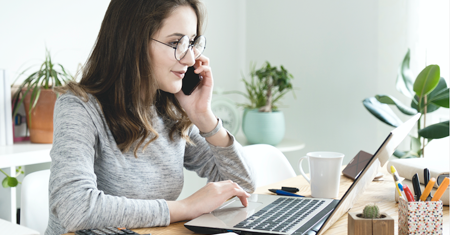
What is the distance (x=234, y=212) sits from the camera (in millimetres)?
900

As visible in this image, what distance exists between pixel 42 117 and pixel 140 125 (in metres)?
0.83

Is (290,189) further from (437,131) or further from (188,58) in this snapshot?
(437,131)

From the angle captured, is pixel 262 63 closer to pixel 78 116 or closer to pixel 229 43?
pixel 229 43

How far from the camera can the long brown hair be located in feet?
3.50

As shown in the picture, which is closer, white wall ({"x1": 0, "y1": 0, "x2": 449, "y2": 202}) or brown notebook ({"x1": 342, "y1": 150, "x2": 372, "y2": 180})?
brown notebook ({"x1": 342, "y1": 150, "x2": 372, "y2": 180})

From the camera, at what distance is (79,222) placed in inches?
32.5

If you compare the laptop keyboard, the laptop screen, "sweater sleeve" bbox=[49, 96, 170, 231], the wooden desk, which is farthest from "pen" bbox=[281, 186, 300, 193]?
"sweater sleeve" bbox=[49, 96, 170, 231]

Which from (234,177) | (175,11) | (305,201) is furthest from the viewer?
(234,177)

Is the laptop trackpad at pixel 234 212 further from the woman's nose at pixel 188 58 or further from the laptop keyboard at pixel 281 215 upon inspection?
the woman's nose at pixel 188 58

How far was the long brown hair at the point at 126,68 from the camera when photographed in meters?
1.07

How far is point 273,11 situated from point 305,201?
214cm

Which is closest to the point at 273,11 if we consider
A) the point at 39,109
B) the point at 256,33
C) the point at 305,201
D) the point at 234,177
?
the point at 256,33

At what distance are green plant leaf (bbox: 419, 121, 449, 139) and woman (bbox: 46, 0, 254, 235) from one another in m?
1.10

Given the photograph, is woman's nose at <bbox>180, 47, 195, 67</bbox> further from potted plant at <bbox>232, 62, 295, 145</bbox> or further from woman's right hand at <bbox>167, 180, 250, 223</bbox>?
potted plant at <bbox>232, 62, 295, 145</bbox>
